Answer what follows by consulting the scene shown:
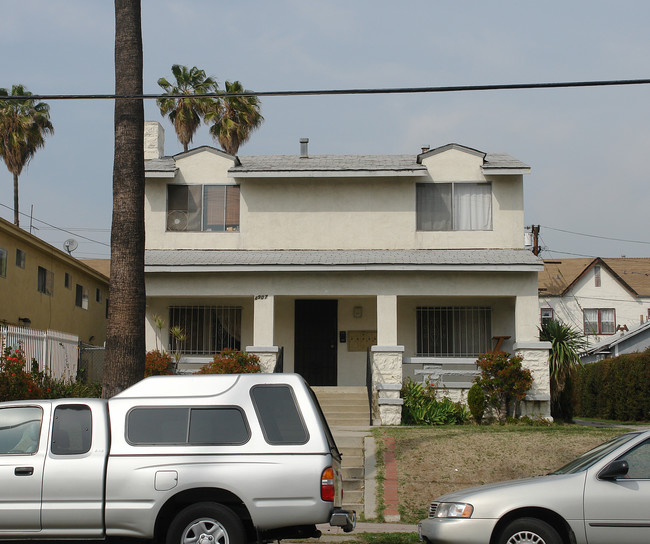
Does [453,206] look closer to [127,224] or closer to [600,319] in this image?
[127,224]

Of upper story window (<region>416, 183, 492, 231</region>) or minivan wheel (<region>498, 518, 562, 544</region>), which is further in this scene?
upper story window (<region>416, 183, 492, 231</region>)

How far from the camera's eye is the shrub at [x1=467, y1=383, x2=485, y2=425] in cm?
1734

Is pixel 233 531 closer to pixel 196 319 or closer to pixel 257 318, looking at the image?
pixel 257 318

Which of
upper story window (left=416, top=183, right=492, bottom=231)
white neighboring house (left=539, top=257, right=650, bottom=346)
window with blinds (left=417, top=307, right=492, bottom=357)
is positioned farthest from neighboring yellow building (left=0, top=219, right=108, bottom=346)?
white neighboring house (left=539, top=257, right=650, bottom=346)

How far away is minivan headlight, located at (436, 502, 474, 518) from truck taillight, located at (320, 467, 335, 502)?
1.29m

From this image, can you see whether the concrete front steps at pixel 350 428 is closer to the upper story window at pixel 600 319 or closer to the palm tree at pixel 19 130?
the palm tree at pixel 19 130

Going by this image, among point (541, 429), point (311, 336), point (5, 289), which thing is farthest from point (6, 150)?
point (541, 429)

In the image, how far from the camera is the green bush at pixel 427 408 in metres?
17.5

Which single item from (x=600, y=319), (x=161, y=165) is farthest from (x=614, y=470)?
(x=600, y=319)

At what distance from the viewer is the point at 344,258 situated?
19.3m

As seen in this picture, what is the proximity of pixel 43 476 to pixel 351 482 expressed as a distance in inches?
240

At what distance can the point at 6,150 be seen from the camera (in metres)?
36.2

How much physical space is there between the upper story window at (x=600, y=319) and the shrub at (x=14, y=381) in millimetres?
35755

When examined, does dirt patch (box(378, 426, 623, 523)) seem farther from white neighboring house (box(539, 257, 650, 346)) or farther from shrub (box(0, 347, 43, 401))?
white neighboring house (box(539, 257, 650, 346))
